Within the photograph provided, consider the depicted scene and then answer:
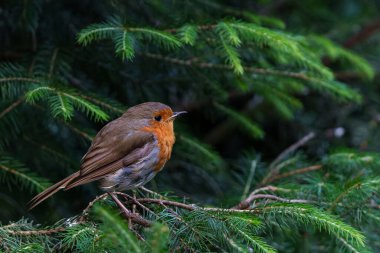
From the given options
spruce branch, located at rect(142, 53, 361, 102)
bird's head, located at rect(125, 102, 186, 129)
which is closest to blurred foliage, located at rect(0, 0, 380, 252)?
spruce branch, located at rect(142, 53, 361, 102)

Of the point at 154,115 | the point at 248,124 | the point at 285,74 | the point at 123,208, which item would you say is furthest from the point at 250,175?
the point at 123,208

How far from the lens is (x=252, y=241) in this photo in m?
2.58

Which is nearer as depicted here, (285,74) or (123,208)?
(123,208)

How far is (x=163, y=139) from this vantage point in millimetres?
3586

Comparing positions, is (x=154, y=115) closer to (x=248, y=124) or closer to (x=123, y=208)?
(x=248, y=124)

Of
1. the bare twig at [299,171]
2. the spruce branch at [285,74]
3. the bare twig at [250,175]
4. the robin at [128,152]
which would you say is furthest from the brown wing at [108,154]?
the bare twig at [299,171]

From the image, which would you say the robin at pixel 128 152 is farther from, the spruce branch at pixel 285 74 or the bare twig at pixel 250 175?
the bare twig at pixel 250 175

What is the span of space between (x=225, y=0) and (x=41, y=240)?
2.63 metres

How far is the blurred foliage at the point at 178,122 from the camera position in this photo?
2.71m

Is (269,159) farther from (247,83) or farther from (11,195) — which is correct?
(11,195)

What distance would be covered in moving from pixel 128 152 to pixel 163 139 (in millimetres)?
219

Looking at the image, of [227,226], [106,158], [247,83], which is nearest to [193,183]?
[247,83]

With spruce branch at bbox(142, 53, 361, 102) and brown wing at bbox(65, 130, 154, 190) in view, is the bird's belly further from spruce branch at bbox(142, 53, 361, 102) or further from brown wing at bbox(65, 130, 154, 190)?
spruce branch at bbox(142, 53, 361, 102)

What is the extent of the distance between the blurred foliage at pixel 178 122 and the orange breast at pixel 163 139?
0.21 metres
